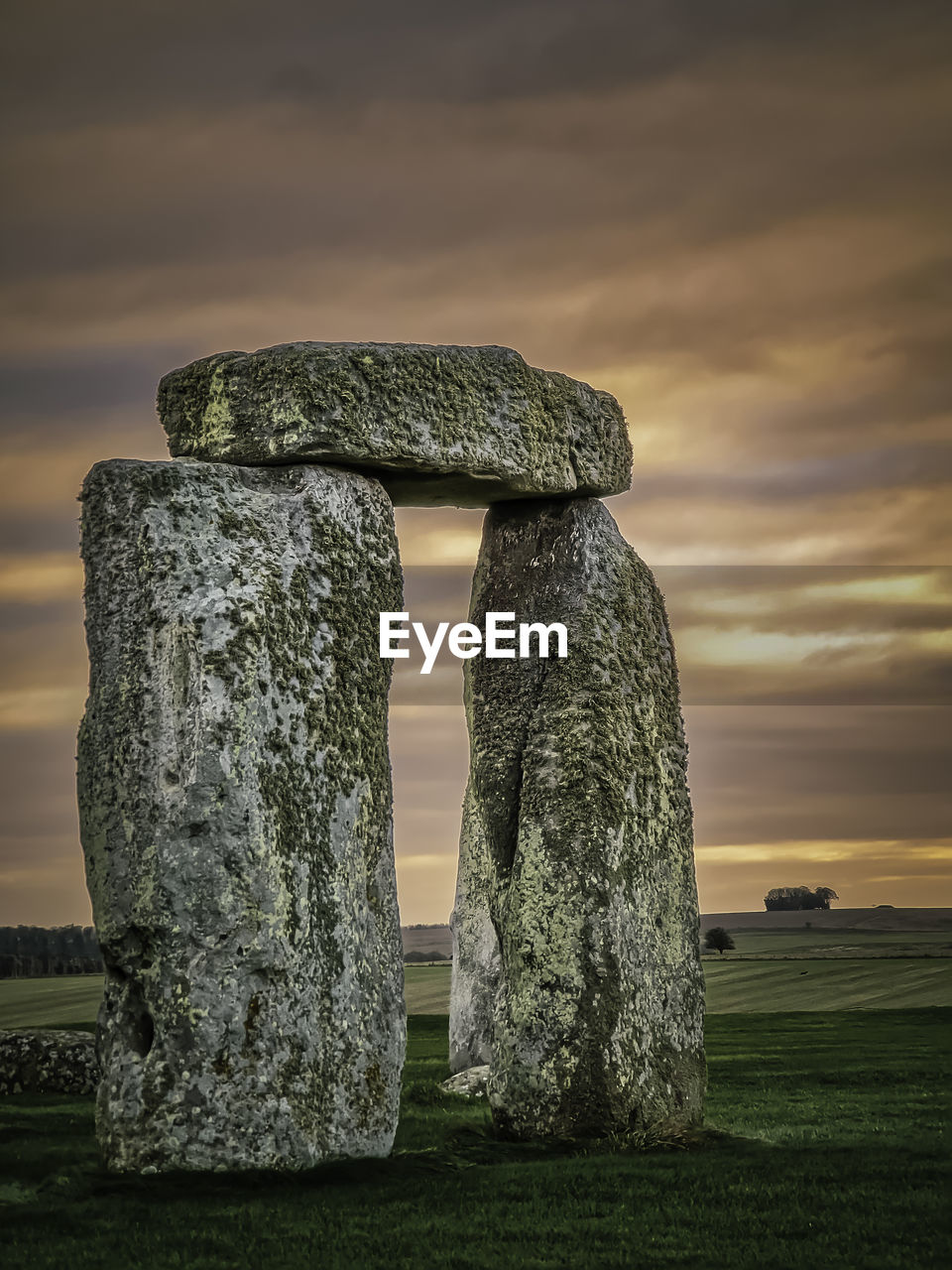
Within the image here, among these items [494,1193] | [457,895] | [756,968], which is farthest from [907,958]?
[494,1193]

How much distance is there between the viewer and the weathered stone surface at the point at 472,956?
17.1 meters

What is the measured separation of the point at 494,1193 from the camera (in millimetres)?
10016

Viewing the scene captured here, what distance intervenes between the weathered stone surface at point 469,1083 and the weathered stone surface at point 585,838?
288cm

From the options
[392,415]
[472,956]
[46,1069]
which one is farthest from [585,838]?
[46,1069]

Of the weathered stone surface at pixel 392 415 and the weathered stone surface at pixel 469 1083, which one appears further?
the weathered stone surface at pixel 469 1083

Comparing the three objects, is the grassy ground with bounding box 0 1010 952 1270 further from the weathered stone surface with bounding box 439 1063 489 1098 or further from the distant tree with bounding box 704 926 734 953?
the distant tree with bounding box 704 926 734 953

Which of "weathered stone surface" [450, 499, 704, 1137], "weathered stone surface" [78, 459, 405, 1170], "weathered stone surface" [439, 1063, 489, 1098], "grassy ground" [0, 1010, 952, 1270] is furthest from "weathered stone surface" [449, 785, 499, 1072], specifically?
"weathered stone surface" [78, 459, 405, 1170]

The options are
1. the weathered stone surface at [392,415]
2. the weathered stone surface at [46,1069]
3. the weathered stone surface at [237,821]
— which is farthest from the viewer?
the weathered stone surface at [46,1069]

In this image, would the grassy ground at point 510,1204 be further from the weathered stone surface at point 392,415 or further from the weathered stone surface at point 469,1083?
the weathered stone surface at point 392,415

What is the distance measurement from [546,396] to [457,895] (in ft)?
22.5

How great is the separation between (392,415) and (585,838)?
356 cm

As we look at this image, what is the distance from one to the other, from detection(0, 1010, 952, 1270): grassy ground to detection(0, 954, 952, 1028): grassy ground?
10519 millimetres

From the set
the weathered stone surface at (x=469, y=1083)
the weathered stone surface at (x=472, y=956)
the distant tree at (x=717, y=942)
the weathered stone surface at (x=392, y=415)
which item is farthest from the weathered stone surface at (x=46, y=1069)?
the distant tree at (x=717, y=942)

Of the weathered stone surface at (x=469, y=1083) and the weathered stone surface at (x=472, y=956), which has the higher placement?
the weathered stone surface at (x=472, y=956)
